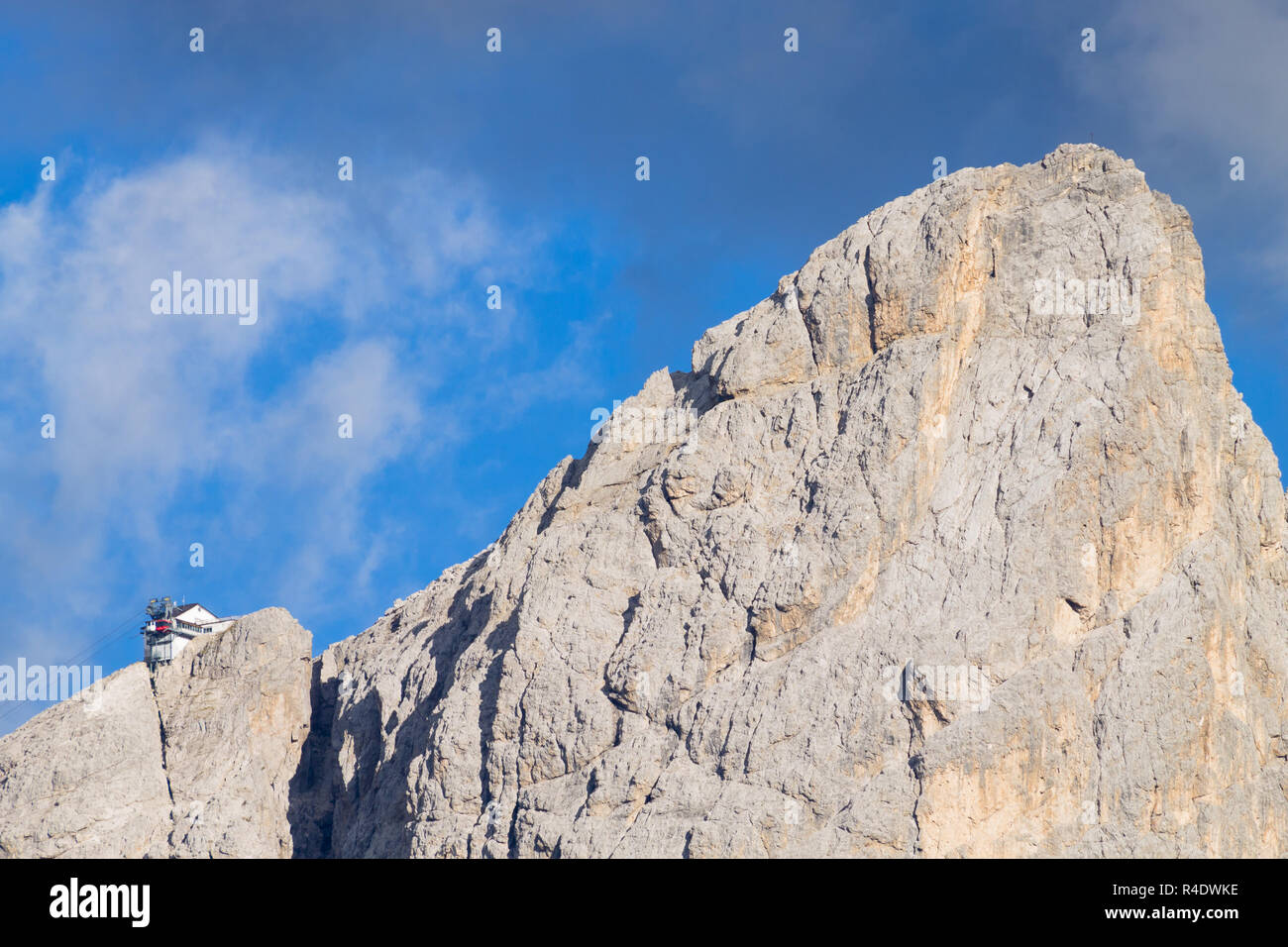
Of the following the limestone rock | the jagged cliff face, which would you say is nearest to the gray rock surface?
the limestone rock

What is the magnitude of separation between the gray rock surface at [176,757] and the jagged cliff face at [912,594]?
24.4 ft

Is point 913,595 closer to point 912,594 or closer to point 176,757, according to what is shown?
point 912,594

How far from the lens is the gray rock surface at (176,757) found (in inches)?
3359

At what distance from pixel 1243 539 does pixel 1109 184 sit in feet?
60.9

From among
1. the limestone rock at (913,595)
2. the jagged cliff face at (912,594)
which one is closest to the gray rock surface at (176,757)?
the limestone rock at (913,595)

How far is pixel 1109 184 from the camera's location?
78312 mm

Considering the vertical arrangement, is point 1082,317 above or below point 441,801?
above

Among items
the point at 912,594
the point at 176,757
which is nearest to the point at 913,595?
the point at 912,594

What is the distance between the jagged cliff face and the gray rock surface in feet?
24.4

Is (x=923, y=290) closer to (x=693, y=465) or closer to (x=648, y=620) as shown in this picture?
(x=693, y=465)

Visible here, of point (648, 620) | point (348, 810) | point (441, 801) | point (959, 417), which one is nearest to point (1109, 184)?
point (959, 417)

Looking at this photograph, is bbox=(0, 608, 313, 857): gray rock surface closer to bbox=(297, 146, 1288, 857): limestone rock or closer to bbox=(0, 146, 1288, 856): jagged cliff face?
bbox=(297, 146, 1288, 857): limestone rock
